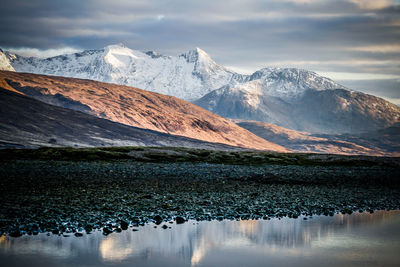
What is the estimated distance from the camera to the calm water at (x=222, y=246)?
2269 centimetres

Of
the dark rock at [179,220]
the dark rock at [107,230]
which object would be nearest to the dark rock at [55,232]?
the dark rock at [107,230]

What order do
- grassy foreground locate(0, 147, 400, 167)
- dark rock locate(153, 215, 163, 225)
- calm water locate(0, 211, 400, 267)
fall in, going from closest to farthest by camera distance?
calm water locate(0, 211, 400, 267)
dark rock locate(153, 215, 163, 225)
grassy foreground locate(0, 147, 400, 167)

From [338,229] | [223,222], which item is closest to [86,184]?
[223,222]

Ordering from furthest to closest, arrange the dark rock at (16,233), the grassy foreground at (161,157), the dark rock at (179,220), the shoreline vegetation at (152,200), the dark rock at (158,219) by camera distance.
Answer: the grassy foreground at (161,157) < the dark rock at (179,220) < the dark rock at (158,219) < the shoreline vegetation at (152,200) < the dark rock at (16,233)

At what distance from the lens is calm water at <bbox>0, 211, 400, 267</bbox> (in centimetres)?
2269

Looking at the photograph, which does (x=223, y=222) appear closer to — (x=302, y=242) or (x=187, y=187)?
(x=302, y=242)

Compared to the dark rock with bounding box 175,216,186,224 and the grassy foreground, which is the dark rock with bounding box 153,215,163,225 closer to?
the dark rock with bounding box 175,216,186,224

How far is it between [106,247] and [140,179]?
27525mm

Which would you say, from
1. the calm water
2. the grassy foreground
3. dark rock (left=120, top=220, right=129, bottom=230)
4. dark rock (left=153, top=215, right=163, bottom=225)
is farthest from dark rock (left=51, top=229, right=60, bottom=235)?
the grassy foreground

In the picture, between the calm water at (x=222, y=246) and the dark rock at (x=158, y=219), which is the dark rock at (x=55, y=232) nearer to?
the calm water at (x=222, y=246)

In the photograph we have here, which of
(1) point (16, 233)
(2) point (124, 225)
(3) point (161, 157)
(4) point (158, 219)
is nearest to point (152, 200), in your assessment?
(4) point (158, 219)

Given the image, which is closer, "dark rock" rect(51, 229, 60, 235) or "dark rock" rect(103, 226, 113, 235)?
"dark rock" rect(51, 229, 60, 235)

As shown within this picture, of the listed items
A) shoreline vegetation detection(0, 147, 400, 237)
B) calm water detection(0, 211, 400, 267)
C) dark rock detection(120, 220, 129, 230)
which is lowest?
calm water detection(0, 211, 400, 267)

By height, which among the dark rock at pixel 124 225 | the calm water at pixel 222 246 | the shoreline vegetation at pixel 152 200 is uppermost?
the shoreline vegetation at pixel 152 200
